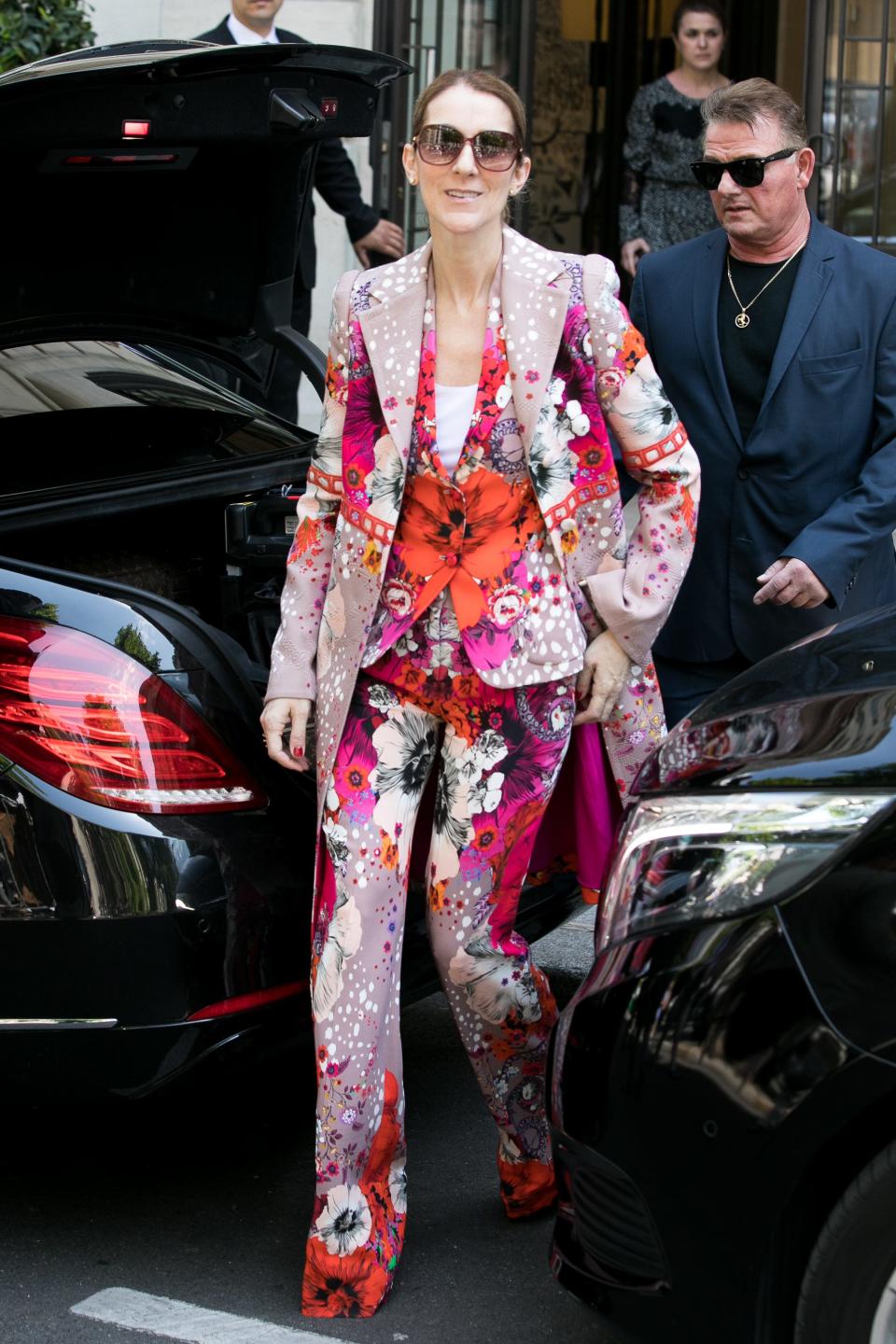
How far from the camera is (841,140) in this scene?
8.02 m

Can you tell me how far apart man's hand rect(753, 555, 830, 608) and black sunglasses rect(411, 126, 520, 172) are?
91 centimetres

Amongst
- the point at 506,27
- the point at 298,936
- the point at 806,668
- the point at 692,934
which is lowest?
the point at 298,936

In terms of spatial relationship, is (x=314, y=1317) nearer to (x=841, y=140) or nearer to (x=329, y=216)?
(x=329, y=216)

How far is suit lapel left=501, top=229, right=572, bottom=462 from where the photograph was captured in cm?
256

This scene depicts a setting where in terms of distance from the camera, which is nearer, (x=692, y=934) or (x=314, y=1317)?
(x=692, y=934)

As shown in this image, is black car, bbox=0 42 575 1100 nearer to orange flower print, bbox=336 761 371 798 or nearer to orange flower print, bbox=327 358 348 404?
orange flower print, bbox=336 761 371 798

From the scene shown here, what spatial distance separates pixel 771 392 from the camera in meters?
3.23

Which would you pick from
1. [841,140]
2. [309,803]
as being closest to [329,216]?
[841,140]

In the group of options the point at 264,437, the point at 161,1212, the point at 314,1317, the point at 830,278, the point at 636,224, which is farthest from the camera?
the point at 636,224

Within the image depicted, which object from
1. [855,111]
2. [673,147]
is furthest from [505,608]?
[855,111]

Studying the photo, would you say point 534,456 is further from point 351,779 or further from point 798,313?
point 798,313

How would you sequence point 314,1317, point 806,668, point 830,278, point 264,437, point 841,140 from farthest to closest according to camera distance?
point 841,140, point 264,437, point 830,278, point 314,1317, point 806,668

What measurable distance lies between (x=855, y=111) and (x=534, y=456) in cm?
607

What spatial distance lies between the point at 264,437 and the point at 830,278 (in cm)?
121
